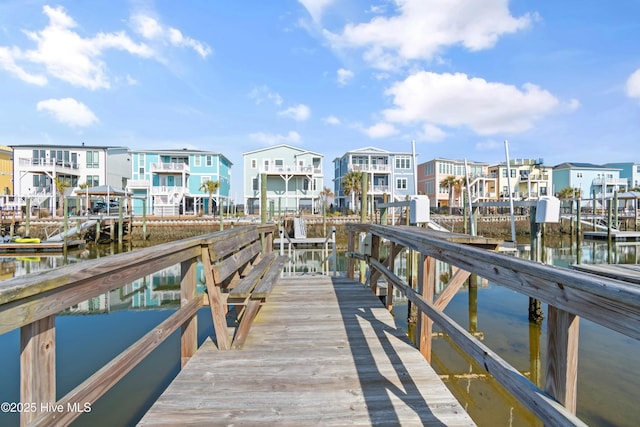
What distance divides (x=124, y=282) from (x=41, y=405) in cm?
75

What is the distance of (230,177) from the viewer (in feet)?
149

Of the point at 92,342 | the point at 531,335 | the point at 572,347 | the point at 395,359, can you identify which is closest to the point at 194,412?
the point at 395,359

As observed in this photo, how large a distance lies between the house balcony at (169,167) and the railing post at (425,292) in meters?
36.5

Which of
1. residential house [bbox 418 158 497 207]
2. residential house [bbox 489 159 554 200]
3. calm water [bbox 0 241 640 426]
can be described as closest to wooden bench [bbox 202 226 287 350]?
calm water [bbox 0 241 640 426]

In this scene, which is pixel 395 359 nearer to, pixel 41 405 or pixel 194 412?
pixel 194 412

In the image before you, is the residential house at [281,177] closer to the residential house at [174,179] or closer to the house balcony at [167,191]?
the residential house at [174,179]

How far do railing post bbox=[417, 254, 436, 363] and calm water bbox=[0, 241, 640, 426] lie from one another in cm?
158

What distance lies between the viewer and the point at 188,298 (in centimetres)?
304

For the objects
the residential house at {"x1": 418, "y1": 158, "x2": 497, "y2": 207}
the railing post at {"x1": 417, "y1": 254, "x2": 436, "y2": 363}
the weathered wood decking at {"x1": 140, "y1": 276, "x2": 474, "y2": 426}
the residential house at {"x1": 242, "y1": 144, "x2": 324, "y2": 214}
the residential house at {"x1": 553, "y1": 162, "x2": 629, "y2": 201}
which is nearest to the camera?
the weathered wood decking at {"x1": 140, "y1": 276, "x2": 474, "y2": 426}

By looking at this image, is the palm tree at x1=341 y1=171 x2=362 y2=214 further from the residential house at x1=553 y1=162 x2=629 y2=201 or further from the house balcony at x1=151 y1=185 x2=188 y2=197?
the residential house at x1=553 y1=162 x2=629 y2=201

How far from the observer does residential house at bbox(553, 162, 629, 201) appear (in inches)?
2010

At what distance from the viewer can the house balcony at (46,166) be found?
31.2 meters

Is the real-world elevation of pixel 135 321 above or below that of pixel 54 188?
below

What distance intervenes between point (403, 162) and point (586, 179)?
112ft
